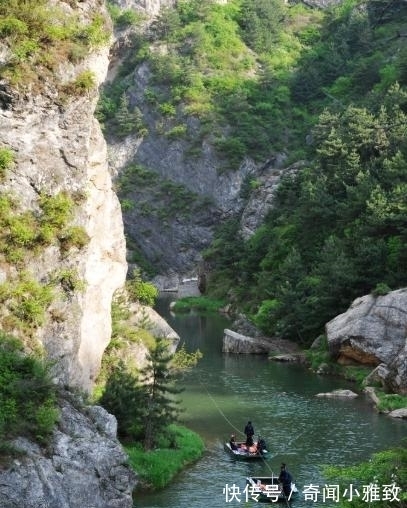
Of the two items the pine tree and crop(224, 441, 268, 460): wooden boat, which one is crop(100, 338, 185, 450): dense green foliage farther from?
crop(224, 441, 268, 460): wooden boat

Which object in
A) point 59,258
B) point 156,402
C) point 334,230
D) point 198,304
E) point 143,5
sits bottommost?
point 156,402

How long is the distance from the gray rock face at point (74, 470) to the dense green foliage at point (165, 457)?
436 centimetres

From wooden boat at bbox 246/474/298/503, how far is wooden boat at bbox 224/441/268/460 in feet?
12.9

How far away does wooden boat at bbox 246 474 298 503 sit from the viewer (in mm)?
28047

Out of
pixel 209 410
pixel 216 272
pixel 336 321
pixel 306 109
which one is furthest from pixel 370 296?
pixel 306 109

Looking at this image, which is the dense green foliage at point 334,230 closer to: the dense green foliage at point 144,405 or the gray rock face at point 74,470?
the dense green foliage at point 144,405

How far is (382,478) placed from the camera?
16.2 metres

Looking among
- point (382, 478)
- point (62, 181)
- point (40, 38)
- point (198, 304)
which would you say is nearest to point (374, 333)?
point (62, 181)

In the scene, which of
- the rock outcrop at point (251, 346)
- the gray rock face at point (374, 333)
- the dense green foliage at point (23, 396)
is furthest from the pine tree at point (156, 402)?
the rock outcrop at point (251, 346)

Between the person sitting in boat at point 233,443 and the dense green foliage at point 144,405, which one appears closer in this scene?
the dense green foliage at point 144,405

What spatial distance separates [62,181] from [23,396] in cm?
1031

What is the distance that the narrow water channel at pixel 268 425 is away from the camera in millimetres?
30620

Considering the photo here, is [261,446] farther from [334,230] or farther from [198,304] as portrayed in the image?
[198,304]

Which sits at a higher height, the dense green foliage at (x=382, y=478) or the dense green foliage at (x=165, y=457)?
the dense green foliage at (x=382, y=478)
